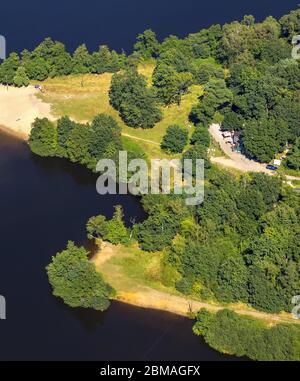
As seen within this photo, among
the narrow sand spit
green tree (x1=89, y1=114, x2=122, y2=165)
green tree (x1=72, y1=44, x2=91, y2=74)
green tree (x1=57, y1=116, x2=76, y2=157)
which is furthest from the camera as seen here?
green tree (x1=72, y1=44, x2=91, y2=74)

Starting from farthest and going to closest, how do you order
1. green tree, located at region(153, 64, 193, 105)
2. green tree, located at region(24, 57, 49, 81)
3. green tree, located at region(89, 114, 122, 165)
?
1. green tree, located at region(24, 57, 49, 81)
2. green tree, located at region(153, 64, 193, 105)
3. green tree, located at region(89, 114, 122, 165)

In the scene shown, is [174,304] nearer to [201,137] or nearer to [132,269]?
[132,269]

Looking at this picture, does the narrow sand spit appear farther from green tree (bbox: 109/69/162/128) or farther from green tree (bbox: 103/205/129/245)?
green tree (bbox: 103/205/129/245)

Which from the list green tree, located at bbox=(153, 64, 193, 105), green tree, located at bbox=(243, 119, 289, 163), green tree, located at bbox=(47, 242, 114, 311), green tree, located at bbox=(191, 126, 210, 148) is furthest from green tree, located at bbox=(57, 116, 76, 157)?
green tree, located at bbox=(47, 242, 114, 311)

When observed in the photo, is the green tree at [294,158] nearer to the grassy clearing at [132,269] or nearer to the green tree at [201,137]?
the green tree at [201,137]

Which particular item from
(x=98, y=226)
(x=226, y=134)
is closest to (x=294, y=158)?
(x=226, y=134)

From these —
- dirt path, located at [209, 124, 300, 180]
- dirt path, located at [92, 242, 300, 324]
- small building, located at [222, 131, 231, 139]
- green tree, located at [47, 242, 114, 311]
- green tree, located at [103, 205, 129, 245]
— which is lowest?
dirt path, located at [92, 242, 300, 324]
